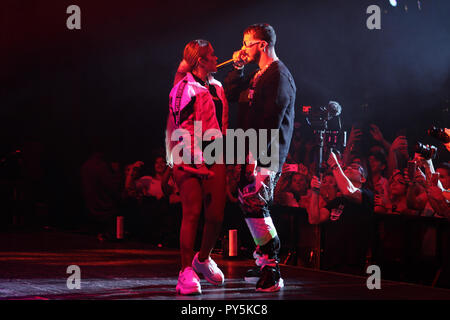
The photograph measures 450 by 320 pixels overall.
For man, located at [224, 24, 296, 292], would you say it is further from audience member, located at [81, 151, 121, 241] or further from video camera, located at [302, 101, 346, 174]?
audience member, located at [81, 151, 121, 241]

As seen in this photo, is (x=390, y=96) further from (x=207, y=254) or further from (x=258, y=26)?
(x=207, y=254)

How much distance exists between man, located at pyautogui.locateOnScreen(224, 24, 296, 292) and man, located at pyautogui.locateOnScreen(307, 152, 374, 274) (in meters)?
1.50

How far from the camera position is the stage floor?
12.0 ft

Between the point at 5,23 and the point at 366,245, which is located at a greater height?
the point at 5,23

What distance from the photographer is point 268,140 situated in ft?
12.9

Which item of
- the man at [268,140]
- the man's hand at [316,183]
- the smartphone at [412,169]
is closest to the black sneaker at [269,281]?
the man at [268,140]

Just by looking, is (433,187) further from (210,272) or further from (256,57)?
(210,272)

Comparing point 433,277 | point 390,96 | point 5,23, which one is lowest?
point 433,277

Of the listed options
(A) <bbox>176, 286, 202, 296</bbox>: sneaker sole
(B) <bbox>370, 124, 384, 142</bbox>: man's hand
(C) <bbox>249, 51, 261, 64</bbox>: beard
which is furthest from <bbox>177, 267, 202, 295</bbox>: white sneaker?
(B) <bbox>370, 124, 384, 142</bbox>: man's hand

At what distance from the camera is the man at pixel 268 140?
3.91 meters

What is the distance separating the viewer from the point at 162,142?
9469mm
